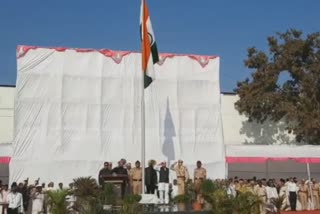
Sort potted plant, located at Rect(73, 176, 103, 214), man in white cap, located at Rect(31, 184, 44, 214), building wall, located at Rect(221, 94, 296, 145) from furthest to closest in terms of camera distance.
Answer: building wall, located at Rect(221, 94, 296, 145)
man in white cap, located at Rect(31, 184, 44, 214)
potted plant, located at Rect(73, 176, 103, 214)

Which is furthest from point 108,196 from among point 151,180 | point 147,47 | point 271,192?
point 271,192

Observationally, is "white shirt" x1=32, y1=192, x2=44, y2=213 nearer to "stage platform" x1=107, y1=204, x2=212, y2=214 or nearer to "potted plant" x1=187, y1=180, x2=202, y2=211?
"potted plant" x1=187, y1=180, x2=202, y2=211

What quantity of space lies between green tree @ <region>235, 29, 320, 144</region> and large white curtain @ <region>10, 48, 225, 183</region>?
446 centimetres

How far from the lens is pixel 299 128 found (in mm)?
31891

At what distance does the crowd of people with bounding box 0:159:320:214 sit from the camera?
18344 mm

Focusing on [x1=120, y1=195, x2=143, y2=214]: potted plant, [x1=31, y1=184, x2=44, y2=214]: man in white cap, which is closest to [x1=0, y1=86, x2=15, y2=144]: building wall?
[x1=31, y1=184, x2=44, y2=214]: man in white cap

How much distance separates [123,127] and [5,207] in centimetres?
900

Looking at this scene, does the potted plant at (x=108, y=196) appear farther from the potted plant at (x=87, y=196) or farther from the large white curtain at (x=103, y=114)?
the large white curtain at (x=103, y=114)

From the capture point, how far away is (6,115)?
98.8ft

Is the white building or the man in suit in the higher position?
the white building

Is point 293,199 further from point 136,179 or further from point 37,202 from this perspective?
point 37,202

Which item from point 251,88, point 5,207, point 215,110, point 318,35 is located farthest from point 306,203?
point 5,207

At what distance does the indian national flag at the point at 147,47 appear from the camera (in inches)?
728

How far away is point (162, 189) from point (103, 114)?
7951 mm
